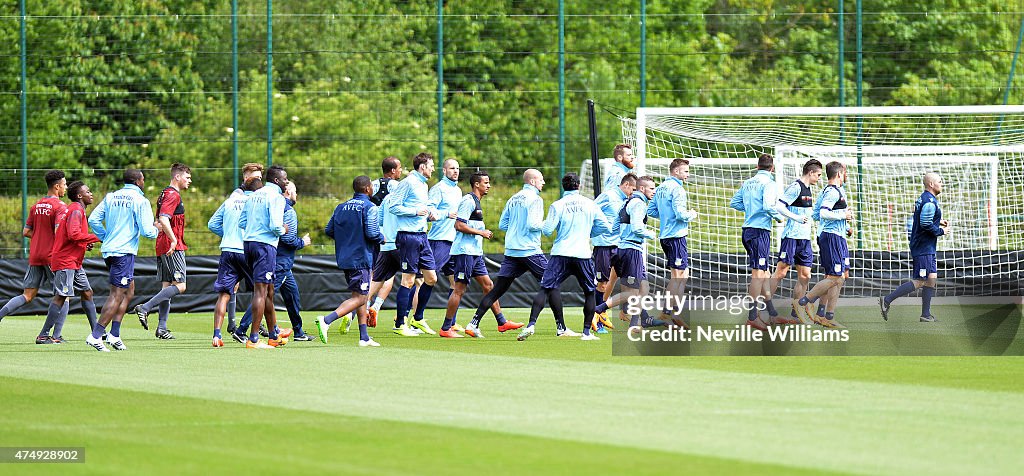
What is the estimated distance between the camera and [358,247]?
49.2 ft

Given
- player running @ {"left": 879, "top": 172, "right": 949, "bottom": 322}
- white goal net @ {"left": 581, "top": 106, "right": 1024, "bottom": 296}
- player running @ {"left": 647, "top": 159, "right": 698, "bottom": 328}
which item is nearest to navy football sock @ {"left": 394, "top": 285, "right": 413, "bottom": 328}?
player running @ {"left": 647, "top": 159, "right": 698, "bottom": 328}

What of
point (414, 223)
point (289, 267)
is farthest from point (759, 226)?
point (289, 267)

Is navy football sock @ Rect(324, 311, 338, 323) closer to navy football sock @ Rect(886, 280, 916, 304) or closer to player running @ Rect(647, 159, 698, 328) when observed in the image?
player running @ Rect(647, 159, 698, 328)

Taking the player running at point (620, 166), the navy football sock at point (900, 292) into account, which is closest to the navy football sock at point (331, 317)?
the player running at point (620, 166)

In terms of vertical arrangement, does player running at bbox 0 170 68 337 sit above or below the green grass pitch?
above

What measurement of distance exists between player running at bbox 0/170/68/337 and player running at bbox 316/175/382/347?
2.69 m

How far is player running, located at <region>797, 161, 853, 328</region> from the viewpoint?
52.6 feet

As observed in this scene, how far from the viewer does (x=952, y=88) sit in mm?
28219

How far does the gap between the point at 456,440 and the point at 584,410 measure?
57.0 inches

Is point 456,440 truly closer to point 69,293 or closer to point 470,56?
point 69,293

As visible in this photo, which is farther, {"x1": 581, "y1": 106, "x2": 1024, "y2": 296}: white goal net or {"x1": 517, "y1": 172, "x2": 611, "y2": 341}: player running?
{"x1": 581, "y1": 106, "x2": 1024, "y2": 296}: white goal net

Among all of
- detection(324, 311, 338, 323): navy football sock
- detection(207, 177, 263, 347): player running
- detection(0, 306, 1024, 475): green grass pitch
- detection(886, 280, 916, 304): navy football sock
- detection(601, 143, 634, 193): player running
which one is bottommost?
detection(0, 306, 1024, 475): green grass pitch

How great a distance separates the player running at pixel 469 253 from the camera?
16.0m

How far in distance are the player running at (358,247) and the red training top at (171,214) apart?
1959 millimetres
